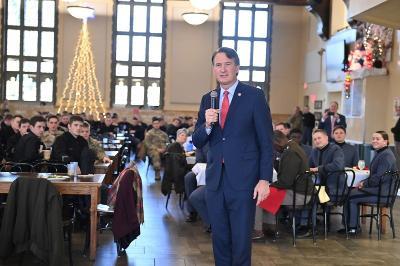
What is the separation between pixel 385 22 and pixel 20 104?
14.1 meters

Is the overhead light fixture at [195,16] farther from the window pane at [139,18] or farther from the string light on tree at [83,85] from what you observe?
the window pane at [139,18]

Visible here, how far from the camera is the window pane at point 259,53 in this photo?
21.0 metres

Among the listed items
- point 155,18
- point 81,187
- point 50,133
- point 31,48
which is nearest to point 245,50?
point 155,18

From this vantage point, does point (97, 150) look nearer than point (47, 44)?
Yes

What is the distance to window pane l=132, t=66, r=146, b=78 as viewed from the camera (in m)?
20.8

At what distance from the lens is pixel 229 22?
20859 mm

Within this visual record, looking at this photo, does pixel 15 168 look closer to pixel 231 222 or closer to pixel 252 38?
pixel 231 222

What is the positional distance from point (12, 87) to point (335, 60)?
37.1ft

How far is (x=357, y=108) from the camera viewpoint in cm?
1414

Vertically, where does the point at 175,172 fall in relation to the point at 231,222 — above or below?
below

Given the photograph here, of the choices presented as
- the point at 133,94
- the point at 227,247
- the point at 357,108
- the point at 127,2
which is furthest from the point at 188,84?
the point at 227,247

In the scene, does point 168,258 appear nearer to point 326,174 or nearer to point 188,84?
point 326,174

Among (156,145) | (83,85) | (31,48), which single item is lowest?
(156,145)

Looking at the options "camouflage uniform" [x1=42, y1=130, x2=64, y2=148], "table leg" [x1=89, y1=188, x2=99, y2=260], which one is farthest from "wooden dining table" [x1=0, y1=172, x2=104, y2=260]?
"camouflage uniform" [x1=42, y1=130, x2=64, y2=148]
